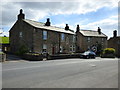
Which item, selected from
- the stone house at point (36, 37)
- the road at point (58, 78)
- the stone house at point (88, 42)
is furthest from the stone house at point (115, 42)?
the road at point (58, 78)

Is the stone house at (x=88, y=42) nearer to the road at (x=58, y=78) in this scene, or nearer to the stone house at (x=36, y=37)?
the stone house at (x=36, y=37)

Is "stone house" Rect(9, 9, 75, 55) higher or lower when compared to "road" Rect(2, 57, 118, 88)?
higher

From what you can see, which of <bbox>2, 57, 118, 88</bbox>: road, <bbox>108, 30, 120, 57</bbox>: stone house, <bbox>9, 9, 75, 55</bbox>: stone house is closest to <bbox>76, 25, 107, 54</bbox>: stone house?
<bbox>108, 30, 120, 57</bbox>: stone house

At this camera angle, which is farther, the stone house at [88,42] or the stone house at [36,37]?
the stone house at [88,42]

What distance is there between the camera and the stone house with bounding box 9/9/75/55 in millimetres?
28516

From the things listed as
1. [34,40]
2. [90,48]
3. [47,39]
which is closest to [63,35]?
[47,39]

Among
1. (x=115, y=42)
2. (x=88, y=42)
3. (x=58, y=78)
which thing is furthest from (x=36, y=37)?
(x=115, y=42)

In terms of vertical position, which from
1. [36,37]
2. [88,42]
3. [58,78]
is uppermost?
[36,37]

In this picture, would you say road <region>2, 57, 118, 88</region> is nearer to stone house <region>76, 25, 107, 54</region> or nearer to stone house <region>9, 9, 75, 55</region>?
stone house <region>9, 9, 75, 55</region>

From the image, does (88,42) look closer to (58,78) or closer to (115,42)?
(115,42)

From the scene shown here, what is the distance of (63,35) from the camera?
116 feet

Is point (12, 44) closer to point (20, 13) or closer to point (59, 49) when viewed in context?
point (20, 13)

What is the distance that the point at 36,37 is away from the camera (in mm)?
28578

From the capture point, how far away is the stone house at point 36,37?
2852 cm
